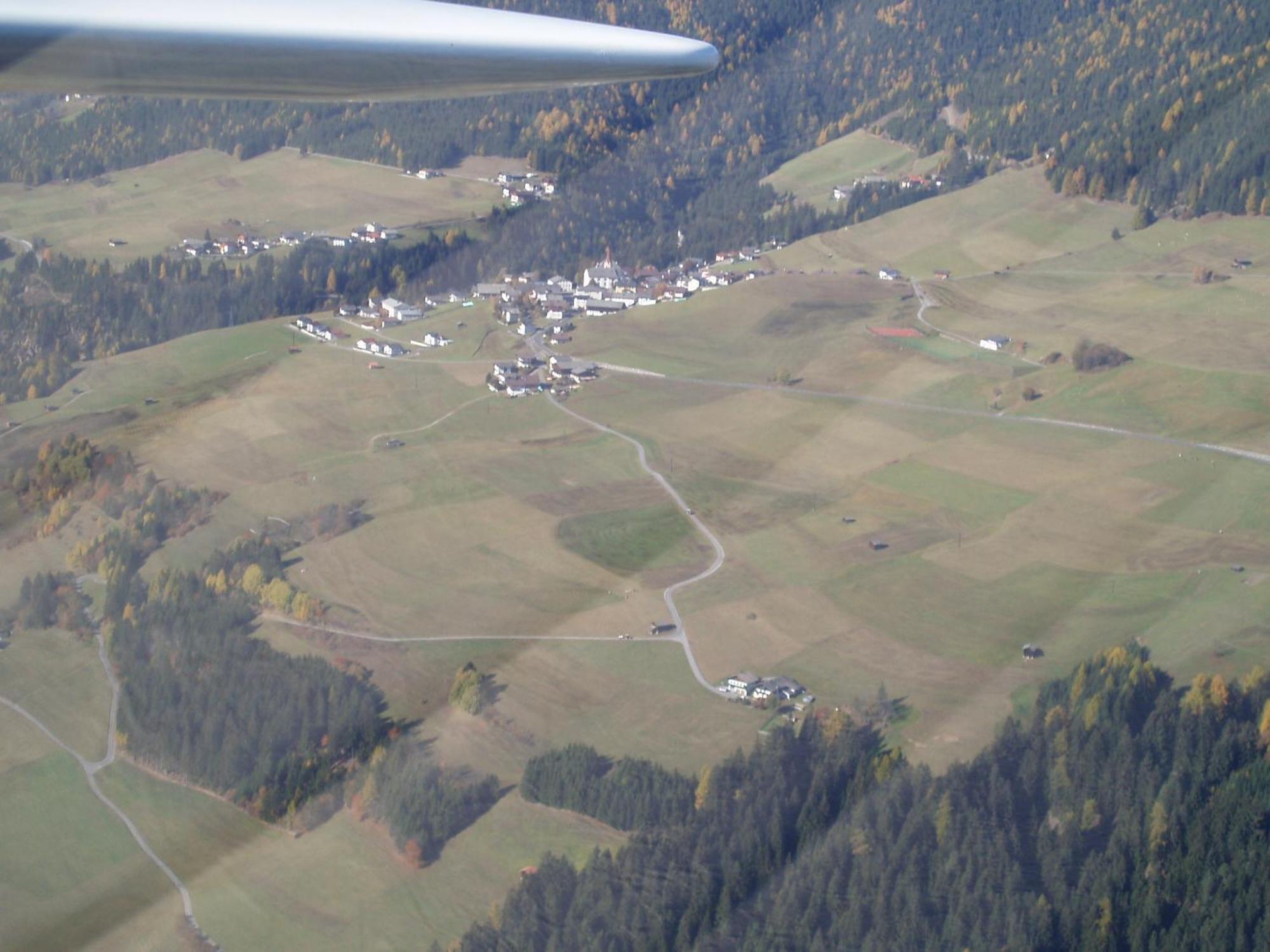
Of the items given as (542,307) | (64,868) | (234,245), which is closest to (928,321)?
(542,307)

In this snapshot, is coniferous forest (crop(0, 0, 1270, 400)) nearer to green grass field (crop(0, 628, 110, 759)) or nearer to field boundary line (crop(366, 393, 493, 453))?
field boundary line (crop(366, 393, 493, 453))

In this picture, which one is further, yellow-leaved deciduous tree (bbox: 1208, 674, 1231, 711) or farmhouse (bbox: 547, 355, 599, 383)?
farmhouse (bbox: 547, 355, 599, 383)

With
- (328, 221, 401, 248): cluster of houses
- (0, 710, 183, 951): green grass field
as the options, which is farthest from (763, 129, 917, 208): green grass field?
(0, 710, 183, 951): green grass field

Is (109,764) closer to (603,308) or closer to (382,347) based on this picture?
(382,347)

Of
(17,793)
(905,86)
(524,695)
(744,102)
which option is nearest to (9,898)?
(17,793)

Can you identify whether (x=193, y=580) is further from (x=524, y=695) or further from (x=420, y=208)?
(x=420, y=208)

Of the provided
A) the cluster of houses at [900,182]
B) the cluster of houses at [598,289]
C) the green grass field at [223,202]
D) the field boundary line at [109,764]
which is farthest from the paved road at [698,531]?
the cluster of houses at [900,182]
